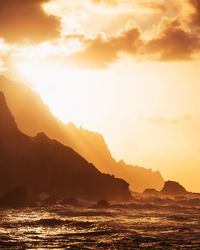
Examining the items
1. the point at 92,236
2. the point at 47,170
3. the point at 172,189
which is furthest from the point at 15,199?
the point at 172,189

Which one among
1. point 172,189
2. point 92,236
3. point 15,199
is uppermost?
point 172,189

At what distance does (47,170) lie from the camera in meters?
130

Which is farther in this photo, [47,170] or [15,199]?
[47,170]

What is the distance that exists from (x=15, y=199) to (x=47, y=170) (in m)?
31.1

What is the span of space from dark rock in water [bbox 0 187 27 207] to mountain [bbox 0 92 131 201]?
58.0ft

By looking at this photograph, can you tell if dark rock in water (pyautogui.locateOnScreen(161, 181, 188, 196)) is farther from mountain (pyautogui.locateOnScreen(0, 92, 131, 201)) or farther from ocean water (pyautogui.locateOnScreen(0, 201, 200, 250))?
ocean water (pyautogui.locateOnScreen(0, 201, 200, 250))

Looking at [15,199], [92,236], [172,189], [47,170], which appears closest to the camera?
[92,236]

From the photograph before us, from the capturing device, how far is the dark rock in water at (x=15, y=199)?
9775 cm

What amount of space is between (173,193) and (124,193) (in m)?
57.4

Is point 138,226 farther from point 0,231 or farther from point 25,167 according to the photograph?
point 25,167

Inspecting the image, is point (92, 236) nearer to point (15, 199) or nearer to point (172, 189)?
point (15, 199)

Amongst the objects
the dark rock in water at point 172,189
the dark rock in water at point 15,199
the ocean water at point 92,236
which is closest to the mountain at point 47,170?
the dark rock in water at point 15,199

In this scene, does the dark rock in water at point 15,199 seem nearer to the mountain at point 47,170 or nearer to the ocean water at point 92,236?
the mountain at point 47,170

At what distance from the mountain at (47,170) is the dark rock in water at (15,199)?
17687 millimetres
